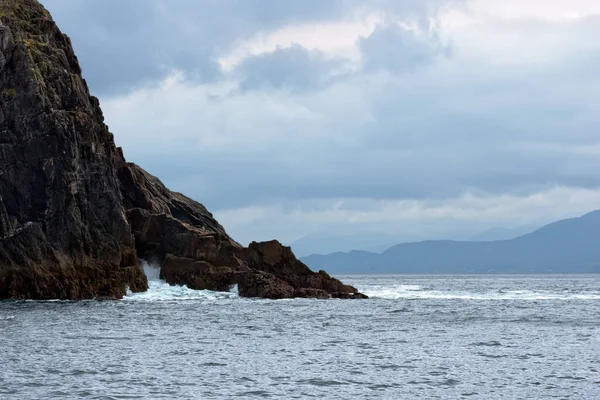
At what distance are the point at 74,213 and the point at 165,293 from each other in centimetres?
1462

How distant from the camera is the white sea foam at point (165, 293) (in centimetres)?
9538

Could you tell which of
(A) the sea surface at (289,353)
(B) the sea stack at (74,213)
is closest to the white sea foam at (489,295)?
(B) the sea stack at (74,213)

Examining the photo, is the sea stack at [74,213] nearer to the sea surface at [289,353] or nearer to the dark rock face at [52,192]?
the dark rock face at [52,192]

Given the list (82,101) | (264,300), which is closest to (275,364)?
(264,300)

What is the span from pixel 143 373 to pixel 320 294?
222ft

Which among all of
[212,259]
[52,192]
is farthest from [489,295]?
[52,192]

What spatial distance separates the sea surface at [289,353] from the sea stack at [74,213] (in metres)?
10.2

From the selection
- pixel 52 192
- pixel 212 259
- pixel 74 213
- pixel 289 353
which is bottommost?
pixel 289 353

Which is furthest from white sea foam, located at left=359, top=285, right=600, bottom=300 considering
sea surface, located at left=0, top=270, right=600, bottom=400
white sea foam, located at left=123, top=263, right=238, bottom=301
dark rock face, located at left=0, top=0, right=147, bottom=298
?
dark rock face, located at left=0, top=0, right=147, bottom=298

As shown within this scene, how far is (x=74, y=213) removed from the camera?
9306 cm

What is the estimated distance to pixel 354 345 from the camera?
51.8m

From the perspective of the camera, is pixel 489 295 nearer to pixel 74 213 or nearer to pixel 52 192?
pixel 74 213

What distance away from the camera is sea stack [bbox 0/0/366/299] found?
292 feet

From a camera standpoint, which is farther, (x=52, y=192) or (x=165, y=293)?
(x=165, y=293)
